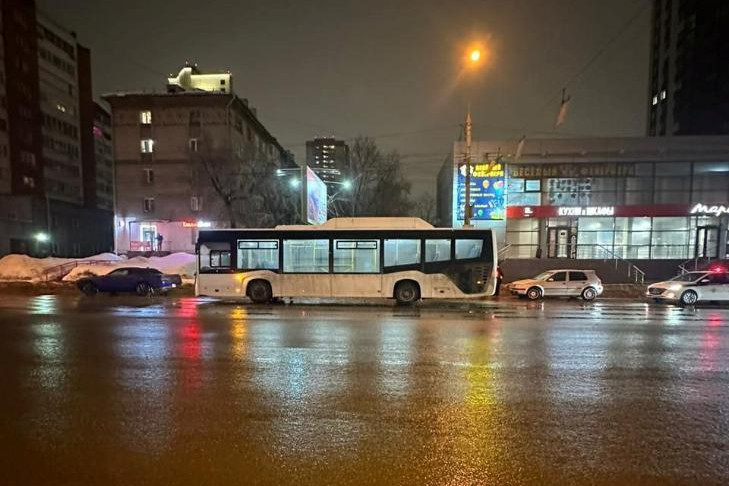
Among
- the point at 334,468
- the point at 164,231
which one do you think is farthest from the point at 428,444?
the point at 164,231

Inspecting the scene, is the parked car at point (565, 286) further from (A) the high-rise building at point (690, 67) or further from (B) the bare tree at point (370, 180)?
(A) the high-rise building at point (690, 67)

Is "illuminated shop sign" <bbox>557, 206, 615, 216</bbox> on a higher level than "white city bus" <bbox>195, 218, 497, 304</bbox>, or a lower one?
higher

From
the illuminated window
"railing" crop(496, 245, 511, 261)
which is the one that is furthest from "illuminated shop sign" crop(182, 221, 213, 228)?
"railing" crop(496, 245, 511, 261)

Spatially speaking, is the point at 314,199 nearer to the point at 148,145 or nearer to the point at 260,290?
the point at 260,290

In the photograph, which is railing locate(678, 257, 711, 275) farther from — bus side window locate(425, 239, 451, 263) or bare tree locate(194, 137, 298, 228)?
bare tree locate(194, 137, 298, 228)

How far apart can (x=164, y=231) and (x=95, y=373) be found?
4080 cm

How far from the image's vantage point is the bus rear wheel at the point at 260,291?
16922 mm

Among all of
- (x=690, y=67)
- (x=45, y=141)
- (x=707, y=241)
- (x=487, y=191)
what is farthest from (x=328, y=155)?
(x=690, y=67)

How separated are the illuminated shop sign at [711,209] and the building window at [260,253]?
27911mm

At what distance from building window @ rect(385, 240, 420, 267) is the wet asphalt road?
6.02m

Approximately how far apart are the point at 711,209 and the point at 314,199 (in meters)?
26.0

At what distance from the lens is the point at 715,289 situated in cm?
1719

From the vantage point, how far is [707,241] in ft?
96.5

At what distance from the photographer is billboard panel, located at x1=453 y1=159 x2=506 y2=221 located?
29484 mm
